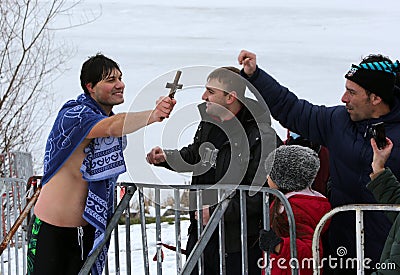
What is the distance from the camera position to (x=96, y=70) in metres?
3.65

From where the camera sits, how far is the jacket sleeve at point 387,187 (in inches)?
116

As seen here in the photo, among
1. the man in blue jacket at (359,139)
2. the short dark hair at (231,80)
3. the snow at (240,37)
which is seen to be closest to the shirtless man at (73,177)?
the short dark hair at (231,80)

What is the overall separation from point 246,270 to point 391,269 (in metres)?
0.69

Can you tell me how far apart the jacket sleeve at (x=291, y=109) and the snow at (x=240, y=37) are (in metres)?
5.17

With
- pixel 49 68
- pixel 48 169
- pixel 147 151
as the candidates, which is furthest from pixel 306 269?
pixel 49 68

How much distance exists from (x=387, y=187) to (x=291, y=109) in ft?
2.28

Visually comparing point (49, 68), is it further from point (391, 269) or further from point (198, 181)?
point (391, 269)

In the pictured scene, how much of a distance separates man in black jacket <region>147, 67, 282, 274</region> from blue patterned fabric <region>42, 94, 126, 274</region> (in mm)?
182

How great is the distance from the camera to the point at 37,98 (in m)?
11.2

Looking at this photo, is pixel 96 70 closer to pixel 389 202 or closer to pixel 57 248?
pixel 57 248

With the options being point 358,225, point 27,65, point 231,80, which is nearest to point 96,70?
point 231,80

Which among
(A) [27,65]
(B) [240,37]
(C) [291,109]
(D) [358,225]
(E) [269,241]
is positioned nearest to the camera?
(D) [358,225]

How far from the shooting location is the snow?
33.8ft

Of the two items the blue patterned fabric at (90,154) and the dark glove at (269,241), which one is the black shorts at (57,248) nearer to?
the blue patterned fabric at (90,154)
